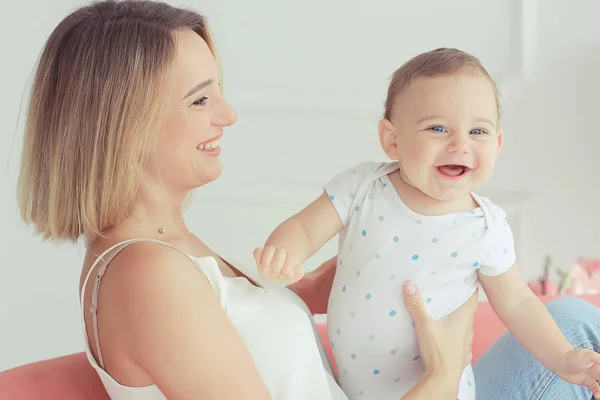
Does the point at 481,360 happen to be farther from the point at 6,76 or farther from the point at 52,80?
the point at 6,76

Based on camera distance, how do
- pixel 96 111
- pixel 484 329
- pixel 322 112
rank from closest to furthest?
pixel 96 111
pixel 484 329
pixel 322 112

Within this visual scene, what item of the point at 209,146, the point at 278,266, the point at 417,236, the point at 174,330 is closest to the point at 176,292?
the point at 174,330

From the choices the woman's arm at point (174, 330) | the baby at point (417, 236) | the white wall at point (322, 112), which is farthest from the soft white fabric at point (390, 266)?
the white wall at point (322, 112)

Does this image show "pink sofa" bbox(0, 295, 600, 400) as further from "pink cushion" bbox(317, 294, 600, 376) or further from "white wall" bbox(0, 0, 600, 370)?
"white wall" bbox(0, 0, 600, 370)

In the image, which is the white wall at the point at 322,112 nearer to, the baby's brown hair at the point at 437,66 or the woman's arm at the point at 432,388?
the baby's brown hair at the point at 437,66

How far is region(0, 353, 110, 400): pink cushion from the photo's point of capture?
145 centimetres

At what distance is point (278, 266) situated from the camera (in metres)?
1.24

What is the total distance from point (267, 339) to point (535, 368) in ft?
1.92

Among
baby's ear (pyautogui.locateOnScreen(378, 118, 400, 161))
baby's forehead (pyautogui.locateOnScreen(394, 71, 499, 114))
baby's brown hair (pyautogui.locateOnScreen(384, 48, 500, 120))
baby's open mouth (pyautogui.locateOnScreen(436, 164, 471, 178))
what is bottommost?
baby's open mouth (pyautogui.locateOnScreen(436, 164, 471, 178))

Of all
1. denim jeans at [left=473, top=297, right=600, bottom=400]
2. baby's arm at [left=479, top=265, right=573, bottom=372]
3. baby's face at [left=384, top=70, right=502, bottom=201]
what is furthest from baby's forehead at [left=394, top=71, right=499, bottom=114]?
denim jeans at [left=473, top=297, right=600, bottom=400]

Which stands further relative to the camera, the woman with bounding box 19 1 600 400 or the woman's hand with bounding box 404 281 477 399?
the woman's hand with bounding box 404 281 477 399

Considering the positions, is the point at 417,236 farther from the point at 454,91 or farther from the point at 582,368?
the point at 582,368

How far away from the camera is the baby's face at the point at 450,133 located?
1.28 metres

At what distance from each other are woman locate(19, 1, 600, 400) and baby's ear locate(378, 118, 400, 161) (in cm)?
24
